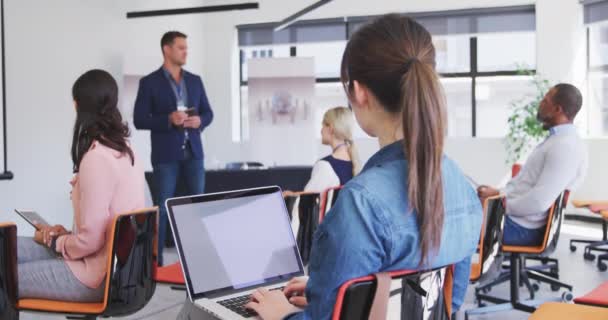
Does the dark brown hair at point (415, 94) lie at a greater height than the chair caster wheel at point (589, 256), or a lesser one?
greater

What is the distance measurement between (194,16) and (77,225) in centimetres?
657

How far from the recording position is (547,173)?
11.5 ft

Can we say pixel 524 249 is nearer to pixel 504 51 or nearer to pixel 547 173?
pixel 547 173

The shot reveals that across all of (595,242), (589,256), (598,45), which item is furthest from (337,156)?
(598,45)

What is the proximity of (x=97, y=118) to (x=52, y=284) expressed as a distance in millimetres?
620

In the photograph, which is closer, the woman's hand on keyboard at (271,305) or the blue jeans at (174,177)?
the woman's hand on keyboard at (271,305)

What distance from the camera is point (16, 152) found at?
5.03m

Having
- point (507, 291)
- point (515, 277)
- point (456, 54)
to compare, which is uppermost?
point (456, 54)

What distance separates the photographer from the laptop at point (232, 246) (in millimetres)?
1528

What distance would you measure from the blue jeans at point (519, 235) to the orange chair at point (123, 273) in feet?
6.90

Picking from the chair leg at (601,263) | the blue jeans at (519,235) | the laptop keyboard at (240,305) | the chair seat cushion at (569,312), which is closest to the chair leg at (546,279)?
the blue jeans at (519,235)

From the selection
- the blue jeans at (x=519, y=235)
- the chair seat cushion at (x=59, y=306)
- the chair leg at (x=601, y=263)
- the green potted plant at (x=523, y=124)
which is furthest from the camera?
the green potted plant at (x=523, y=124)

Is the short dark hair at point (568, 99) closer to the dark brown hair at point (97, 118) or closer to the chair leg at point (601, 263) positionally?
the chair leg at point (601, 263)

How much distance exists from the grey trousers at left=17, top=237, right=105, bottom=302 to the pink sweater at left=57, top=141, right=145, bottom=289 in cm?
2
